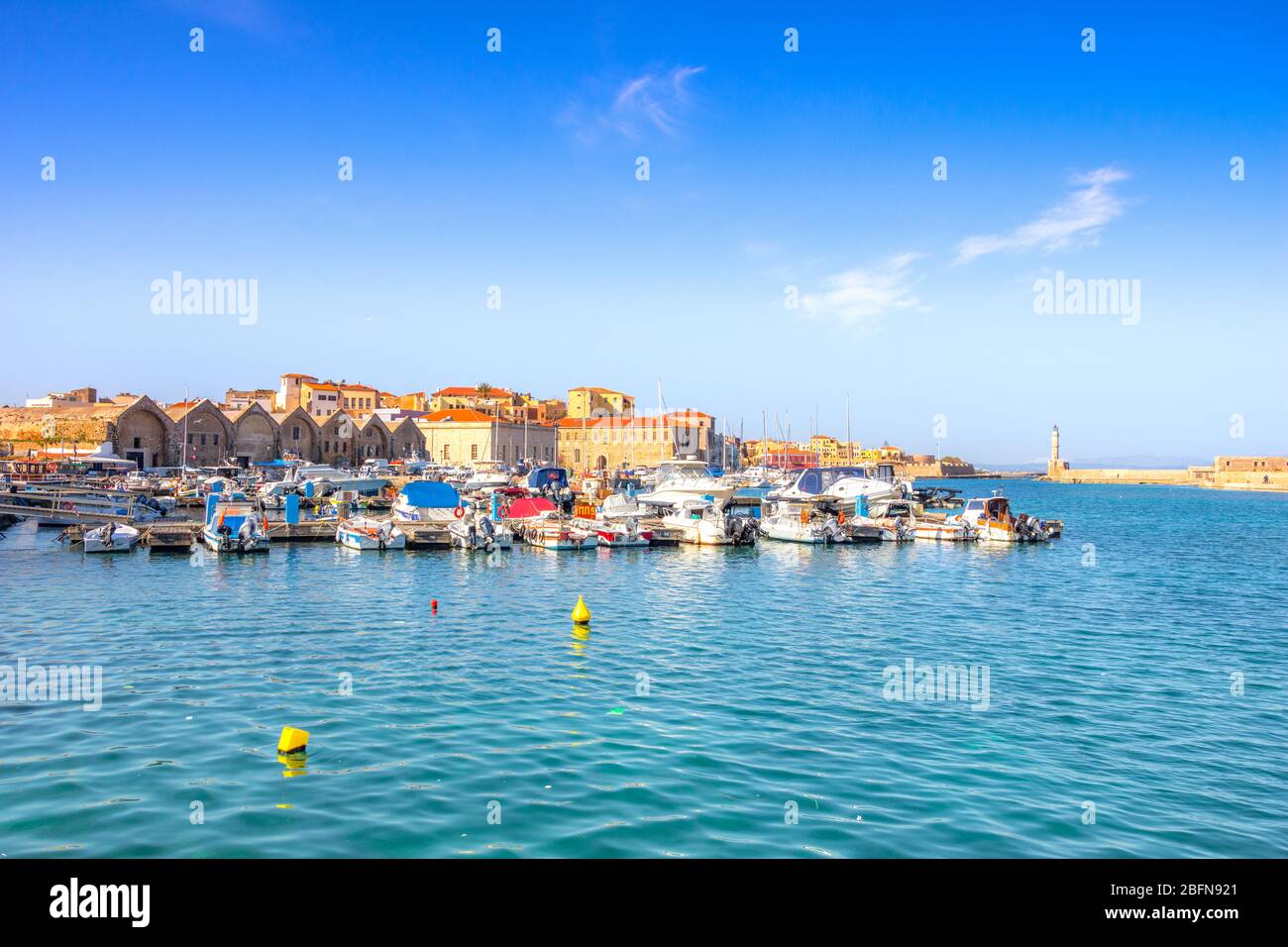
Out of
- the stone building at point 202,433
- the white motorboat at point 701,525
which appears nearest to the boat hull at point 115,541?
the white motorboat at point 701,525

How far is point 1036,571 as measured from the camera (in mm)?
36375

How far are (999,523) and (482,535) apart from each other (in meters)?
28.3

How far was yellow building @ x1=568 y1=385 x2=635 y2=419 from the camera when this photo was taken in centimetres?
13988

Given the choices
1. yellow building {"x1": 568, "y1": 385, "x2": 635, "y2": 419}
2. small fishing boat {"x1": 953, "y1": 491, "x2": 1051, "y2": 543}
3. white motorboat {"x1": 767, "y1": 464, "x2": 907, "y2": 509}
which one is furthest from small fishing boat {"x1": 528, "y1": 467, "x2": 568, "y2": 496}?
yellow building {"x1": 568, "y1": 385, "x2": 635, "y2": 419}

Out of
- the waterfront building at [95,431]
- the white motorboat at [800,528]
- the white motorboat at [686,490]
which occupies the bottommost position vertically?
the white motorboat at [800,528]

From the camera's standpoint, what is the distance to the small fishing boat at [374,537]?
38.8 meters

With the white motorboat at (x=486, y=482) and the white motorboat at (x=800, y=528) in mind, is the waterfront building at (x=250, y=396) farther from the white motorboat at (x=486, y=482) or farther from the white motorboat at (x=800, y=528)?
the white motorboat at (x=800, y=528)

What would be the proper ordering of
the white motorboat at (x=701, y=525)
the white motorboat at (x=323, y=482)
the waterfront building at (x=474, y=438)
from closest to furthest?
the white motorboat at (x=701, y=525)
the white motorboat at (x=323, y=482)
the waterfront building at (x=474, y=438)

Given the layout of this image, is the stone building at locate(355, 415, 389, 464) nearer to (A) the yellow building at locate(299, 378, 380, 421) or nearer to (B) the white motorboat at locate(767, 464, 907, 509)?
(A) the yellow building at locate(299, 378, 380, 421)

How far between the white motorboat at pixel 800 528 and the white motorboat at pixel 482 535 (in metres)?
15.2

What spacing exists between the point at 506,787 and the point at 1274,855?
8.39m

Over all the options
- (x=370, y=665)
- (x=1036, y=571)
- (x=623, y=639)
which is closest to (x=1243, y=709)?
(x=623, y=639)

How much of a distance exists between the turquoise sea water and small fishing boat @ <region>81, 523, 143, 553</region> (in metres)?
6.84
